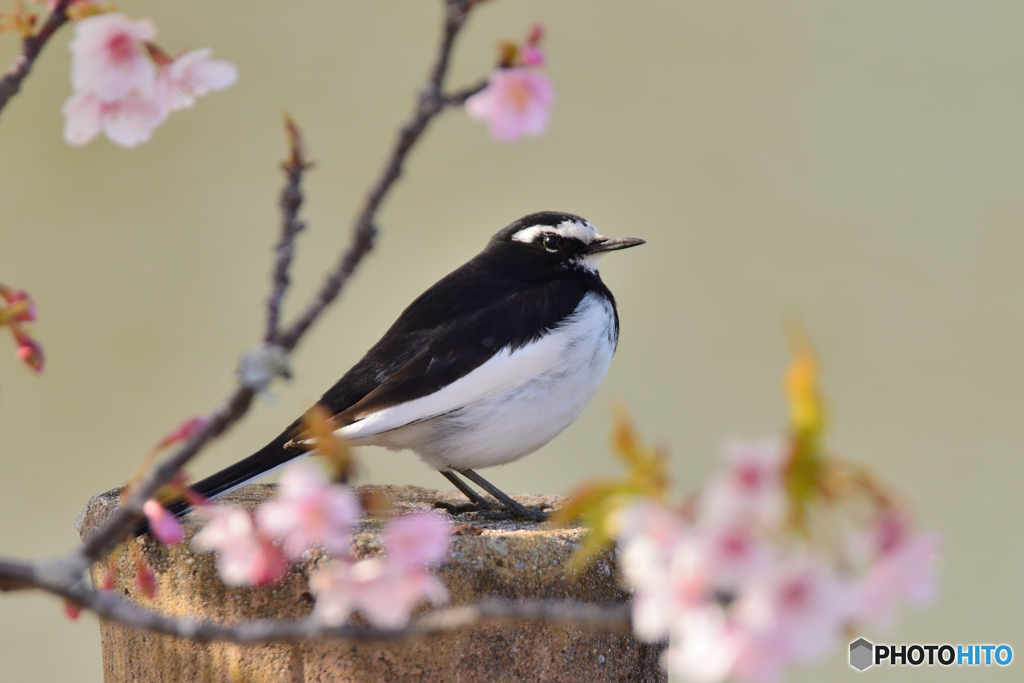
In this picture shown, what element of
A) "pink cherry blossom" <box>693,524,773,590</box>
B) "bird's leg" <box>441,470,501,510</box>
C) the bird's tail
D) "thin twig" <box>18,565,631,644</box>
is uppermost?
"pink cherry blossom" <box>693,524,773,590</box>

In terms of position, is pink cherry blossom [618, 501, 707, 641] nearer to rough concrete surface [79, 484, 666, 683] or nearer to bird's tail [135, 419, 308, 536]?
rough concrete surface [79, 484, 666, 683]

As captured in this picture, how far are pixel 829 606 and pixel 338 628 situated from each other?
1.12 feet

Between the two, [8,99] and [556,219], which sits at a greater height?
[8,99]

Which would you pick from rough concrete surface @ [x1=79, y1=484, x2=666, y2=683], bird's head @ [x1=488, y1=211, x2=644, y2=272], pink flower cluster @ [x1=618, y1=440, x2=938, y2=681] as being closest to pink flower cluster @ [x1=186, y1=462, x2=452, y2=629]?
pink flower cluster @ [x1=618, y1=440, x2=938, y2=681]

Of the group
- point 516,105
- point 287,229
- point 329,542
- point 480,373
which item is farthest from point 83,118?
point 480,373

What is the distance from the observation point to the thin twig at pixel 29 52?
1.00 meters

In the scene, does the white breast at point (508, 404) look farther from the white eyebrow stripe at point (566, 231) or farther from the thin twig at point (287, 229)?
the thin twig at point (287, 229)

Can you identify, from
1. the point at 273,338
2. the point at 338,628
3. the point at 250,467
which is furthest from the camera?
the point at 250,467

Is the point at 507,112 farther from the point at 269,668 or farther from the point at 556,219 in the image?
the point at 556,219

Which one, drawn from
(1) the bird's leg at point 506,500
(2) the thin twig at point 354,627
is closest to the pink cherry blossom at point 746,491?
(2) the thin twig at point 354,627

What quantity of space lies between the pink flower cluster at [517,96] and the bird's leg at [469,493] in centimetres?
134

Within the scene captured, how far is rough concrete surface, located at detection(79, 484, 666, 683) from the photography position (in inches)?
59.1

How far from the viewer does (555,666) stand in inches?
62.2

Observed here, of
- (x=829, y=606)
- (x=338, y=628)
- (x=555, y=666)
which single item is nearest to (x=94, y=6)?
(x=338, y=628)
